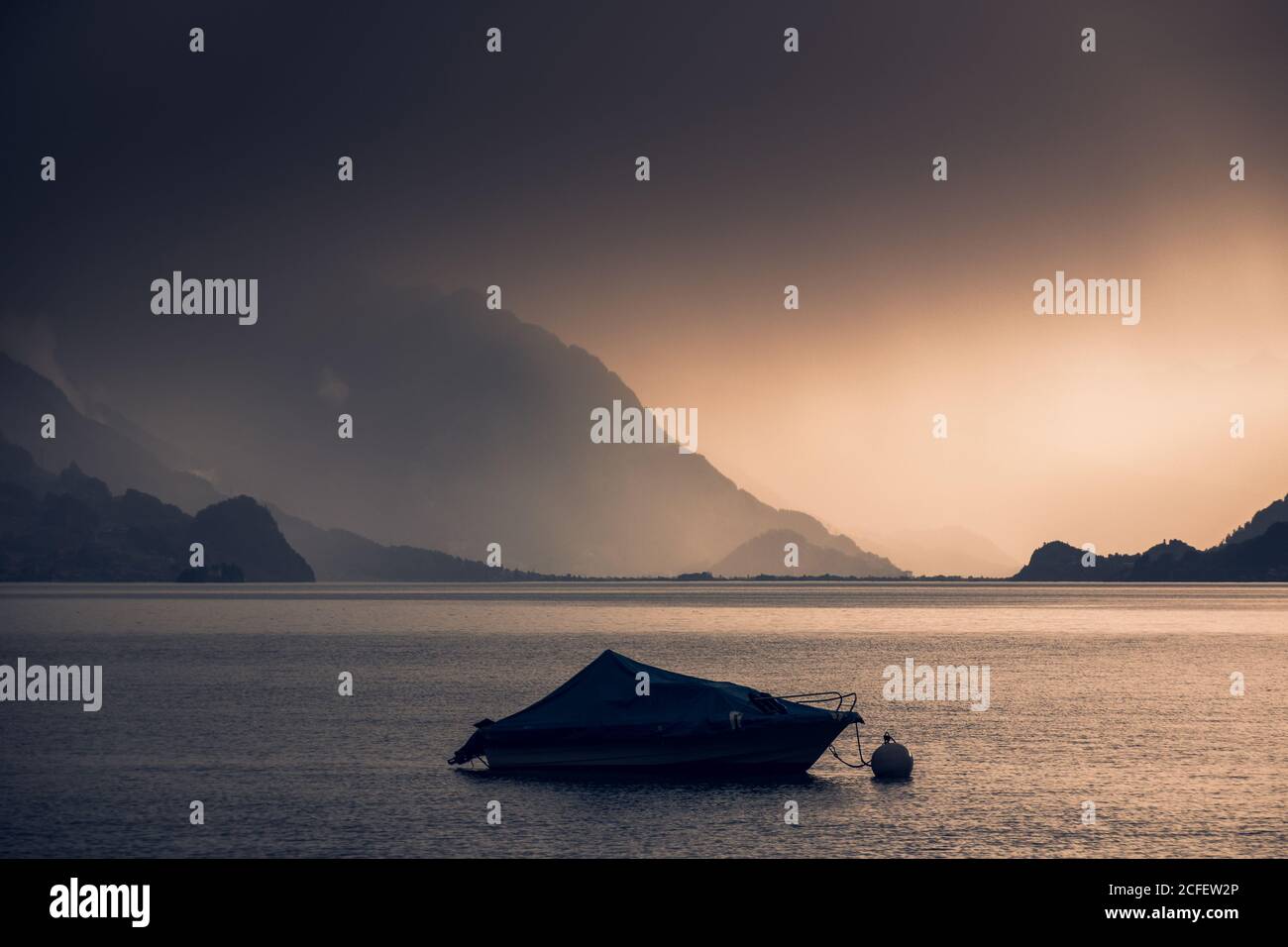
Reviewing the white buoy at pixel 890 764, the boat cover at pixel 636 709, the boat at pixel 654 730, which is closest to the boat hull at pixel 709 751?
the boat at pixel 654 730

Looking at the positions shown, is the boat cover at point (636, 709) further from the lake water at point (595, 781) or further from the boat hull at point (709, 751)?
the lake water at point (595, 781)

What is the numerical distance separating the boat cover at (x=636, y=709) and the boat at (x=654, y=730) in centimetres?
4

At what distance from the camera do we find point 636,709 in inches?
2232

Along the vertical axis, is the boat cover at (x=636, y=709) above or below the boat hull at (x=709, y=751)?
above

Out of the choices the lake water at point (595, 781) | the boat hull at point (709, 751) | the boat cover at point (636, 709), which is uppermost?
the boat cover at point (636, 709)

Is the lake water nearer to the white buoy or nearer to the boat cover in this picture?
the white buoy

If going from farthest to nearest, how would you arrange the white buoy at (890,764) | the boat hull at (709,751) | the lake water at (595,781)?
the white buoy at (890,764) < the boat hull at (709,751) < the lake water at (595,781)

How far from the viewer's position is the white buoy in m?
56.4

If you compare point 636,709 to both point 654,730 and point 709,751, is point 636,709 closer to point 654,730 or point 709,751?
point 654,730

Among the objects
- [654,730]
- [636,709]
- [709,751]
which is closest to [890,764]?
[709,751]

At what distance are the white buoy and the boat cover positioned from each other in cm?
282

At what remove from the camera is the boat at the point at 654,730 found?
5578 centimetres
